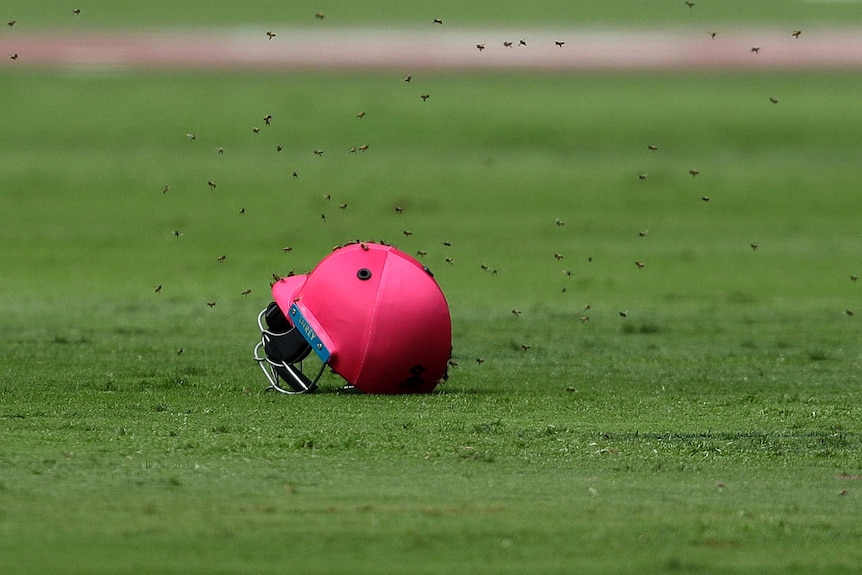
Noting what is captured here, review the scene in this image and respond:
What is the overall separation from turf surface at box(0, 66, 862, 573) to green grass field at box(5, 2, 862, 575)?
0.15ft

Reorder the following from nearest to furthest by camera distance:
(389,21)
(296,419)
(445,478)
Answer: (445,478), (296,419), (389,21)

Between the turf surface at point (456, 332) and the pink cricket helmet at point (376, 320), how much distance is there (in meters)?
0.31

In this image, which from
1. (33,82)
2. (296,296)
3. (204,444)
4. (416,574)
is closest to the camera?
(416,574)

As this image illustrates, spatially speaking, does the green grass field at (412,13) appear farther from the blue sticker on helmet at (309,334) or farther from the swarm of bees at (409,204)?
the blue sticker on helmet at (309,334)

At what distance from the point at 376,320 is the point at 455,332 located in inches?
212

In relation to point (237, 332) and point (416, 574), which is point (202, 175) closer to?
point (237, 332)

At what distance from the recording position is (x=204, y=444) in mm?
10930

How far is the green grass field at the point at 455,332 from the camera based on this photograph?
29.2 ft

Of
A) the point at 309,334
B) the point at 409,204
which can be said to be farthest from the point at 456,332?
the point at 409,204

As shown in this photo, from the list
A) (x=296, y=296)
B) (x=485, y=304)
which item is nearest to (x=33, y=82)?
(x=485, y=304)

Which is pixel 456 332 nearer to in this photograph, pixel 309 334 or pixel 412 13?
pixel 309 334

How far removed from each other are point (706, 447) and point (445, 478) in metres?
2.23

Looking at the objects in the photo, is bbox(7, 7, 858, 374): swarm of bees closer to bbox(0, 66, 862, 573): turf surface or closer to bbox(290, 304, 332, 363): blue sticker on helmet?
bbox(0, 66, 862, 573): turf surface

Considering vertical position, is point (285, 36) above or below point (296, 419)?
above
